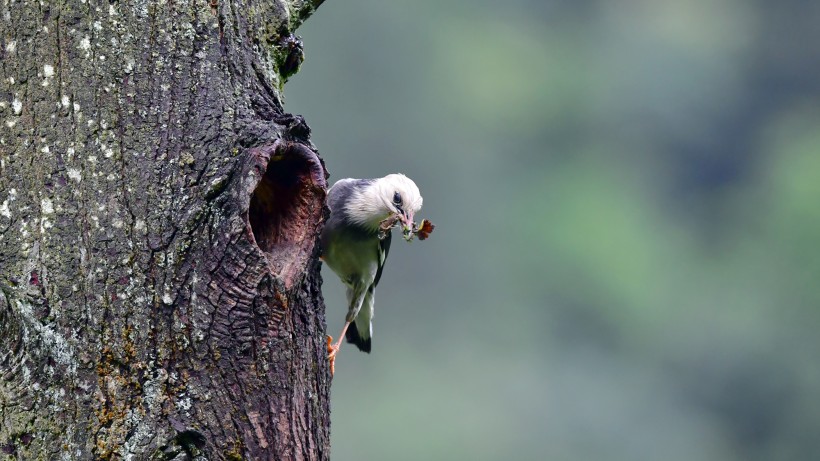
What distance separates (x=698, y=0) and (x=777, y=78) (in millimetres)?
4636

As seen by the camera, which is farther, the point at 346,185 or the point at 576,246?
the point at 576,246

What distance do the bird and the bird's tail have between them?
0.29m

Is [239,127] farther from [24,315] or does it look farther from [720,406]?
[720,406]

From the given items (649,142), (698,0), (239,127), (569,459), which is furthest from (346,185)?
(698,0)

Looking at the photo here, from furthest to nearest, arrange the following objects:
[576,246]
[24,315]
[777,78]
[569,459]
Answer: [777,78]
[576,246]
[569,459]
[24,315]

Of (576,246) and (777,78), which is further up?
(777,78)

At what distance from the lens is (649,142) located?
30.7 meters

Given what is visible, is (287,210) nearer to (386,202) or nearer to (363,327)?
(386,202)

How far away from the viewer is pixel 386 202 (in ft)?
19.4

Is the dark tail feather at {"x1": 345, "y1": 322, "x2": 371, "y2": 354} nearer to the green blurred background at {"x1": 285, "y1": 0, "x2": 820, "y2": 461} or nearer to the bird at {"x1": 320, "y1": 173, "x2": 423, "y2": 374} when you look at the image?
the bird at {"x1": 320, "y1": 173, "x2": 423, "y2": 374}

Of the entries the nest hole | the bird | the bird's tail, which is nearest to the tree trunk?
the nest hole

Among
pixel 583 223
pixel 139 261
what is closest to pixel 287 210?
pixel 139 261

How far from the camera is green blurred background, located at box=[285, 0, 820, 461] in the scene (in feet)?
78.3

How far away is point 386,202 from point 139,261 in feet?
8.93
